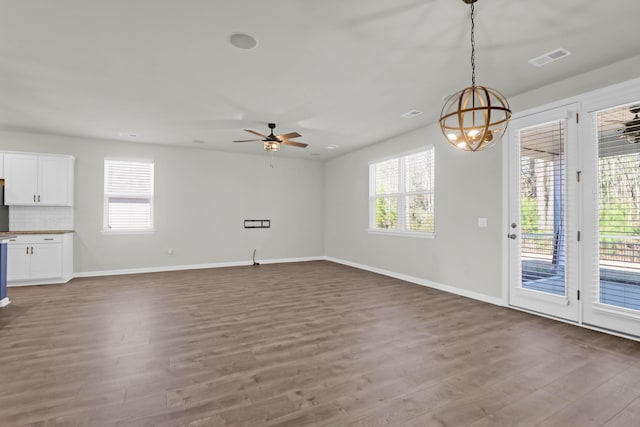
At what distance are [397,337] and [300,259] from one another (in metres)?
5.65

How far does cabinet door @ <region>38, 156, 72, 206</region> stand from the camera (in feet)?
19.1

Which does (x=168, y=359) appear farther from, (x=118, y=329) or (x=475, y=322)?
(x=475, y=322)

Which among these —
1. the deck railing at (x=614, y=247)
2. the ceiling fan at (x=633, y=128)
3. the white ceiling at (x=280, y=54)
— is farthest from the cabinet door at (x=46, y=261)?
the ceiling fan at (x=633, y=128)

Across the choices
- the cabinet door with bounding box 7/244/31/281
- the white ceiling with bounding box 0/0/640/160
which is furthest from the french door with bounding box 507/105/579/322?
the cabinet door with bounding box 7/244/31/281

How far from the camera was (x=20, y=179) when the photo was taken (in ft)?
18.6

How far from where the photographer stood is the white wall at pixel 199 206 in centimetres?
635

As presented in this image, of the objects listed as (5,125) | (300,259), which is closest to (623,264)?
(300,259)

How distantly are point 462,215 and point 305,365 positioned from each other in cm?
350

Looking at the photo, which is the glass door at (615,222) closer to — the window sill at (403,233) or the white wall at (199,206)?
the window sill at (403,233)

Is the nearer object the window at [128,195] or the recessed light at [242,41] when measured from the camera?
the recessed light at [242,41]

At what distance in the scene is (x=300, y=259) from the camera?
862 cm

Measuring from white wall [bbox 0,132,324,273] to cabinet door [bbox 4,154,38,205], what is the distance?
41 centimetres

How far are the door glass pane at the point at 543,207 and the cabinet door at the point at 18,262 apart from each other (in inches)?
304

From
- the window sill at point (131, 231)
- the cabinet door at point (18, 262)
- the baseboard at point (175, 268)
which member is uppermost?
the window sill at point (131, 231)
